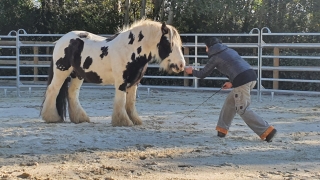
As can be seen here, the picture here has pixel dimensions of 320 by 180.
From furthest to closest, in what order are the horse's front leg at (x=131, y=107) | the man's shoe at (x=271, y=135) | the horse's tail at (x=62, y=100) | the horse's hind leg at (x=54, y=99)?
the horse's tail at (x=62, y=100) < the horse's hind leg at (x=54, y=99) < the horse's front leg at (x=131, y=107) < the man's shoe at (x=271, y=135)

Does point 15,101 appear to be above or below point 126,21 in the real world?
below

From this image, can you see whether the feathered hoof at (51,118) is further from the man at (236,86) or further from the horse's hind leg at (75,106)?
the man at (236,86)

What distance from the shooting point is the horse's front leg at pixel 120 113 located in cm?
747

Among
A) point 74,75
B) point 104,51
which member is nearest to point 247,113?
point 104,51

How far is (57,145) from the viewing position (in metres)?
6.08

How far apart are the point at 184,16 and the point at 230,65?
1081 centimetres

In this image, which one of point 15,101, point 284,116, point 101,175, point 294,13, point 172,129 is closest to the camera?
point 101,175

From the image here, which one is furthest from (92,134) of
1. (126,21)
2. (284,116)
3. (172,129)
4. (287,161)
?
(126,21)

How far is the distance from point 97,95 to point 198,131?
6287 mm

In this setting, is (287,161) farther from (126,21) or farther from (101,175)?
(126,21)

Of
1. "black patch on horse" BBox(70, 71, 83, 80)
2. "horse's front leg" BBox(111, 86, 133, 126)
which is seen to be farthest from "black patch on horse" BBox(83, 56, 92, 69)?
"horse's front leg" BBox(111, 86, 133, 126)

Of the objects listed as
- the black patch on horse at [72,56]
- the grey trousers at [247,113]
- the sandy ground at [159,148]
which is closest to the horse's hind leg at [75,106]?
the sandy ground at [159,148]

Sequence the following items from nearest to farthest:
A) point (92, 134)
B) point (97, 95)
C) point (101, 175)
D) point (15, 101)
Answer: point (101, 175) < point (92, 134) < point (15, 101) < point (97, 95)

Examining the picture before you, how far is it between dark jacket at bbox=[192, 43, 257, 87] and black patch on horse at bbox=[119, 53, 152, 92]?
143 cm
